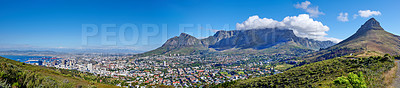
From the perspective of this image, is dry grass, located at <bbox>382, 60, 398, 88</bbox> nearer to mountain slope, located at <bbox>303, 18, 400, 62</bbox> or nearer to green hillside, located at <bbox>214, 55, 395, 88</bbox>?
green hillside, located at <bbox>214, 55, 395, 88</bbox>

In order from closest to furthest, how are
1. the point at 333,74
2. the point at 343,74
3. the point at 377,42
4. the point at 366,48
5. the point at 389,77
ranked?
the point at 389,77, the point at 343,74, the point at 333,74, the point at 366,48, the point at 377,42

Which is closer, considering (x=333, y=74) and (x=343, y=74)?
(x=343, y=74)

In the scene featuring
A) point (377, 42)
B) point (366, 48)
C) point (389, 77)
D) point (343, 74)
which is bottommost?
point (343, 74)

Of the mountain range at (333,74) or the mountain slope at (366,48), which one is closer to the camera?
the mountain range at (333,74)

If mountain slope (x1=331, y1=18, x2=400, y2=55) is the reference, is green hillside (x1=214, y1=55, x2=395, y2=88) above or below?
below

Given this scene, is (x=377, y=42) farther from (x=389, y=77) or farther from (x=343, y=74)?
(x=389, y=77)

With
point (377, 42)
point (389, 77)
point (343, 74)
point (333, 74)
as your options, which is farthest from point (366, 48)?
point (389, 77)

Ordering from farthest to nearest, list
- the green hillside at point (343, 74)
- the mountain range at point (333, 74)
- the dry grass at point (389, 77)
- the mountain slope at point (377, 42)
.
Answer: the mountain slope at point (377, 42)
the green hillside at point (343, 74)
the mountain range at point (333, 74)
the dry grass at point (389, 77)

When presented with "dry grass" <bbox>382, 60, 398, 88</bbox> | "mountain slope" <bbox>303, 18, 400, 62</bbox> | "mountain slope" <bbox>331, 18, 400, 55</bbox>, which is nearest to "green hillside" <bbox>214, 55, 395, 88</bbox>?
"dry grass" <bbox>382, 60, 398, 88</bbox>

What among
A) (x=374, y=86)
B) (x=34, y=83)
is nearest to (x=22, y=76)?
(x=34, y=83)

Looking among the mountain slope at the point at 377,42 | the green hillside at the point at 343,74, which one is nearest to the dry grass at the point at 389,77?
the green hillside at the point at 343,74

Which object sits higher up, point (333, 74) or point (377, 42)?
point (377, 42)

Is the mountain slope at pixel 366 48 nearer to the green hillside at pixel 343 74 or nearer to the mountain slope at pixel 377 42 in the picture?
the mountain slope at pixel 377 42
